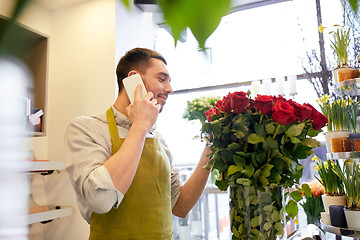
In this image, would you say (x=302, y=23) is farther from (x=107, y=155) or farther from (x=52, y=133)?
(x=52, y=133)

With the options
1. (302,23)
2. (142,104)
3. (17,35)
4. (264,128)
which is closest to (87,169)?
(142,104)

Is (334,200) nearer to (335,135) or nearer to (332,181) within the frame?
(332,181)

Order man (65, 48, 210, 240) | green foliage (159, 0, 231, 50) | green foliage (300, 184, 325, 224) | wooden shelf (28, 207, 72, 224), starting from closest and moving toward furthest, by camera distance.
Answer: green foliage (159, 0, 231, 50), man (65, 48, 210, 240), green foliage (300, 184, 325, 224), wooden shelf (28, 207, 72, 224)

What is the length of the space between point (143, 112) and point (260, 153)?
21.2 inches

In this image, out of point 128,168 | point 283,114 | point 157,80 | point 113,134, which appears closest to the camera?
point 283,114

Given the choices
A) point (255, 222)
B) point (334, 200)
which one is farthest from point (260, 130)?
point (334, 200)

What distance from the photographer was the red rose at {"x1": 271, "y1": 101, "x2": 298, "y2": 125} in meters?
0.78

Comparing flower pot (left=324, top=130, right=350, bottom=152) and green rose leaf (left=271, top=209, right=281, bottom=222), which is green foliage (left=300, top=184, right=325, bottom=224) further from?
green rose leaf (left=271, top=209, right=281, bottom=222)

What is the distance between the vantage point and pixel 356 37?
6.98 ft

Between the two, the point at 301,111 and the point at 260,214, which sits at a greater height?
the point at 301,111

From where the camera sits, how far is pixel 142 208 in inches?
49.3

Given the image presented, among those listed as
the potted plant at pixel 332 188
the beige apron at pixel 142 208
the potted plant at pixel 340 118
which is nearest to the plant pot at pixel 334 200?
the potted plant at pixel 332 188

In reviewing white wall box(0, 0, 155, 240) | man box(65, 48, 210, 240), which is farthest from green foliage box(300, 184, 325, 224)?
white wall box(0, 0, 155, 240)

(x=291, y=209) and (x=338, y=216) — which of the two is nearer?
(x=291, y=209)
